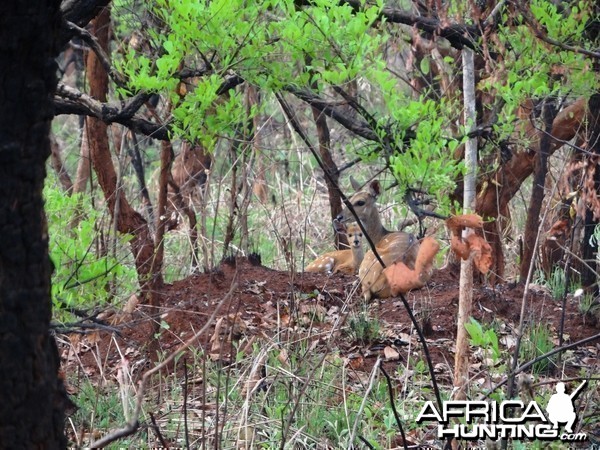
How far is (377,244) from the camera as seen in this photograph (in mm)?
10383

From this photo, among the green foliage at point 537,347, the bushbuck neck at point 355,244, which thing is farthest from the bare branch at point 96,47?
the bushbuck neck at point 355,244

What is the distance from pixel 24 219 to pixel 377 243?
7840mm

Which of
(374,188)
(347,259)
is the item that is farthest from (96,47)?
(347,259)

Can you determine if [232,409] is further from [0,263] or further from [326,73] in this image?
[0,263]

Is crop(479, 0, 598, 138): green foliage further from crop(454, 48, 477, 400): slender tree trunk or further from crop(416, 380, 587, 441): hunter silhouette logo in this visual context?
crop(416, 380, 587, 441): hunter silhouette logo

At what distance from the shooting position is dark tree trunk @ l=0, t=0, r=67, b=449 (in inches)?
109

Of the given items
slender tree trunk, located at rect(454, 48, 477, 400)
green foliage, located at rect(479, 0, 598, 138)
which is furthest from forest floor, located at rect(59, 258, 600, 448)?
green foliage, located at rect(479, 0, 598, 138)

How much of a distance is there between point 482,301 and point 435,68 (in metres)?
3.89

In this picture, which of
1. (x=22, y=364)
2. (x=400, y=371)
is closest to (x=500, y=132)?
(x=400, y=371)

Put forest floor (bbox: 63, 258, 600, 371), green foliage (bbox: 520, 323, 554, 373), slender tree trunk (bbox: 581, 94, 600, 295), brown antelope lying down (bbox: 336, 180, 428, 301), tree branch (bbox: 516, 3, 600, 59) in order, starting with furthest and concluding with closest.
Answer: brown antelope lying down (bbox: 336, 180, 428, 301) < slender tree trunk (bbox: 581, 94, 600, 295) < forest floor (bbox: 63, 258, 600, 371) < green foliage (bbox: 520, 323, 554, 373) < tree branch (bbox: 516, 3, 600, 59)

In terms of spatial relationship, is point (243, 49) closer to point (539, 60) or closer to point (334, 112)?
point (334, 112)

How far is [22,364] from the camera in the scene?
112 inches

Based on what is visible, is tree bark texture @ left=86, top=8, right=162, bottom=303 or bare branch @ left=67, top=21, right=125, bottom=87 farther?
tree bark texture @ left=86, top=8, right=162, bottom=303

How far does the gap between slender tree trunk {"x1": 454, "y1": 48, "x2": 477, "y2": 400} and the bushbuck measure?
2.37m
